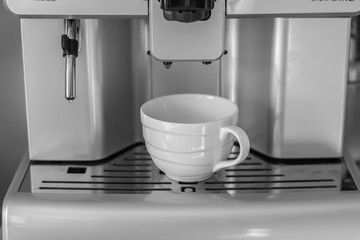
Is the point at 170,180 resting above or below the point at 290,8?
below

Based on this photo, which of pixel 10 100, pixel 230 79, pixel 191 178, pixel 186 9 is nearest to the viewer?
pixel 186 9

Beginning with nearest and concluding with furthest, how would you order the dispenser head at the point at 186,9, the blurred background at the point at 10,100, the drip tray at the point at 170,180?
the dispenser head at the point at 186,9 → the drip tray at the point at 170,180 → the blurred background at the point at 10,100

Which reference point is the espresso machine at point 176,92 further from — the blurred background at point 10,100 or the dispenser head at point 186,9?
the blurred background at point 10,100

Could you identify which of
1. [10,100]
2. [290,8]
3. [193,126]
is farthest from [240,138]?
[10,100]

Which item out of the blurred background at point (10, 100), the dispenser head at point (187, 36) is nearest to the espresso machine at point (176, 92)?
the dispenser head at point (187, 36)

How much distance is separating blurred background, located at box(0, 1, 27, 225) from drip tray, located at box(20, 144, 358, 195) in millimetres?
224

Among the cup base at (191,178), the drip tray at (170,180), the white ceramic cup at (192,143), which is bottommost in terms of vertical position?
the drip tray at (170,180)

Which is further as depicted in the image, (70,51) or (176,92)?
(176,92)

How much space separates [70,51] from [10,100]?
0.32 meters

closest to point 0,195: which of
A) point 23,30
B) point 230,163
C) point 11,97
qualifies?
point 11,97

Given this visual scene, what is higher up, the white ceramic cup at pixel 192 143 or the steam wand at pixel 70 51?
the steam wand at pixel 70 51

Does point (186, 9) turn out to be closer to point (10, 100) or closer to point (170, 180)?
point (170, 180)

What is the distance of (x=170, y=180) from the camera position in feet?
2.42

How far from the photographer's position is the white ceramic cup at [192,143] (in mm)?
675
